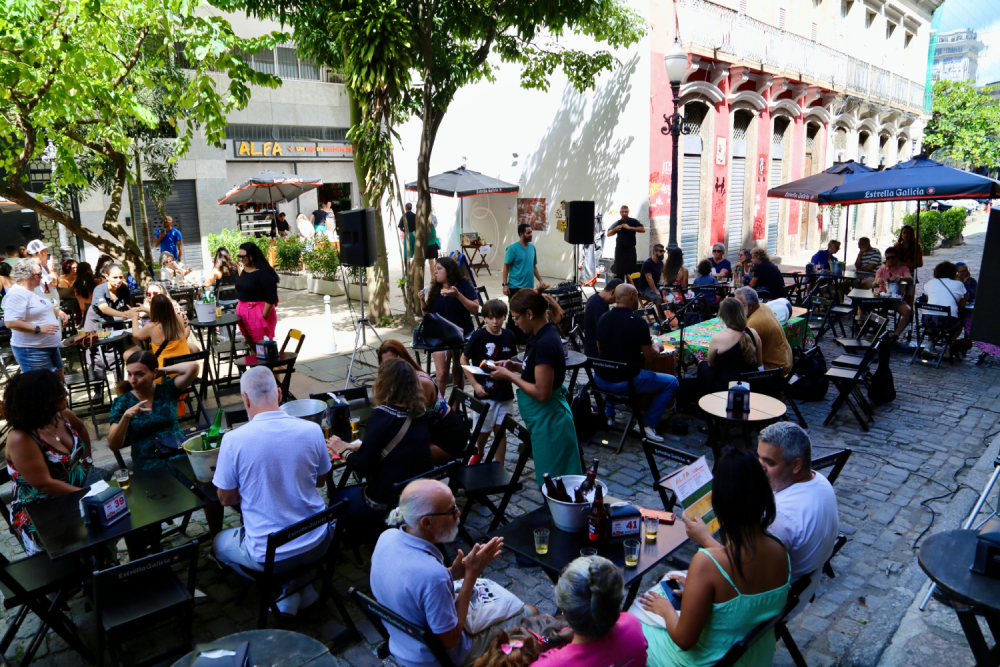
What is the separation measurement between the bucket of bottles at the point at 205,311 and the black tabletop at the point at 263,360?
2.01 ft

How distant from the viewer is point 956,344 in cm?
959

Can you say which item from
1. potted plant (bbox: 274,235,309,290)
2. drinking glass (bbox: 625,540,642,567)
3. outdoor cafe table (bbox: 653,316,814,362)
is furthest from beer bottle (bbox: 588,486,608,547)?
potted plant (bbox: 274,235,309,290)

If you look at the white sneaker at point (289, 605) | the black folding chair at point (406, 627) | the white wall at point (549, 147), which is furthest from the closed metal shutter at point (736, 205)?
the black folding chair at point (406, 627)

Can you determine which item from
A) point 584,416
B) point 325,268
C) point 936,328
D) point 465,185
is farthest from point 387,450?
point 465,185

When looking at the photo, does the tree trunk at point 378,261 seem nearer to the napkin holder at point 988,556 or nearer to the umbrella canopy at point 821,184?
the umbrella canopy at point 821,184

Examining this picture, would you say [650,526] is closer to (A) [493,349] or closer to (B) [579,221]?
(A) [493,349]

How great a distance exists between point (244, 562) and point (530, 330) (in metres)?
2.36

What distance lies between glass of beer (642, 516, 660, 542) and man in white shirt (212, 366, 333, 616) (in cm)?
171

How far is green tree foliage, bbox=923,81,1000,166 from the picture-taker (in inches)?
1357

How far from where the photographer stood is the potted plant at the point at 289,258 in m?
16.5

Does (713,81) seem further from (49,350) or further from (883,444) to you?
(49,350)

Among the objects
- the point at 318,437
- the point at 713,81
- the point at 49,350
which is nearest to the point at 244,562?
the point at 318,437

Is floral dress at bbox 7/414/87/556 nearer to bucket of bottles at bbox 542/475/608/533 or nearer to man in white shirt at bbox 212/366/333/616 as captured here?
man in white shirt at bbox 212/366/333/616

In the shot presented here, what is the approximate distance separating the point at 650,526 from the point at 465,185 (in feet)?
43.0
